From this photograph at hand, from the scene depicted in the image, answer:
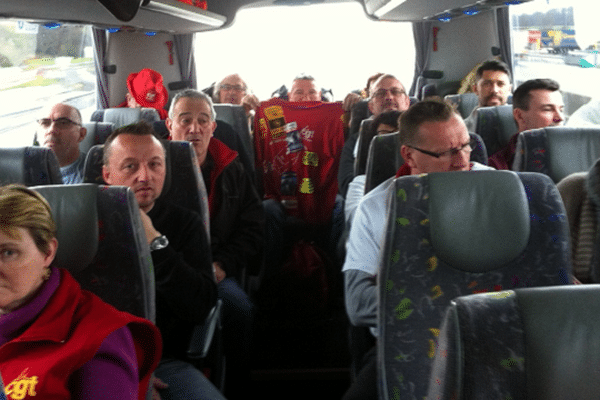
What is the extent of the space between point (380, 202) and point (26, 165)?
4.85 feet

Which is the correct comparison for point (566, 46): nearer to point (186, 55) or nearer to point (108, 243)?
point (108, 243)

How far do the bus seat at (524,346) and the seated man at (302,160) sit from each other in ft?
11.7

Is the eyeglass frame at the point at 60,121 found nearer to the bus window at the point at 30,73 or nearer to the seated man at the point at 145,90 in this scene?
the bus window at the point at 30,73

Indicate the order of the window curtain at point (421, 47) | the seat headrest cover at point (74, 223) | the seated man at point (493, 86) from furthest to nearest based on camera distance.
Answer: the window curtain at point (421, 47) → the seated man at point (493, 86) → the seat headrest cover at point (74, 223)

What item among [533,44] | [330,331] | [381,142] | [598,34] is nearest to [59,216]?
[381,142]

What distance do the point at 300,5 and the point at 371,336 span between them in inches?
312

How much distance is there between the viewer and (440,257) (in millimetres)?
1619

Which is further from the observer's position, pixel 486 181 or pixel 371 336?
pixel 371 336

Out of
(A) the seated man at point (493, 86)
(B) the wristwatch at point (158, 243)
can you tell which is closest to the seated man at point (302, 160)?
(A) the seated man at point (493, 86)

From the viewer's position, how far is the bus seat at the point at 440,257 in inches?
63.1

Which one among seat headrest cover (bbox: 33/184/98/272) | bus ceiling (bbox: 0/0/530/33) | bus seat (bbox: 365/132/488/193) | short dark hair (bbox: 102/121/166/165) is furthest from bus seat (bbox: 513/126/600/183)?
bus ceiling (bbox: 0/0/530/33)

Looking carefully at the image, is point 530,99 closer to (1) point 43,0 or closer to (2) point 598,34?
(2) point 598,34

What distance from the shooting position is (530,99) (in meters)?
3.47

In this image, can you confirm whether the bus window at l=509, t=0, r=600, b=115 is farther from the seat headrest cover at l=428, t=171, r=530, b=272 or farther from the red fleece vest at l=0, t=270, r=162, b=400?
the red fleece vest at l=0, t=270, r=162, b=400
